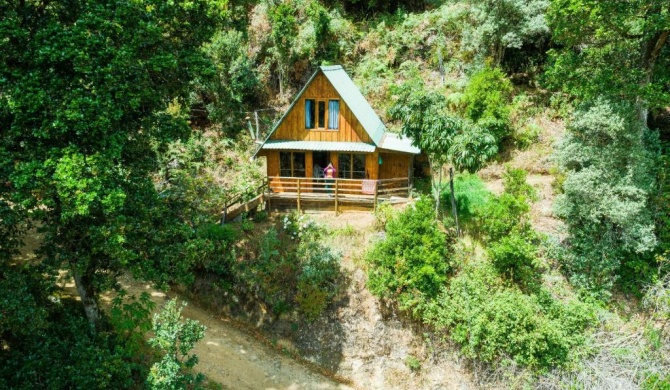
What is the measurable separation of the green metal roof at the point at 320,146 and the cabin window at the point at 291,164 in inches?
36.5

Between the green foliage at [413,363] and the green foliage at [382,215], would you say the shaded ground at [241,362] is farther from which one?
the green foliage at [382,215]

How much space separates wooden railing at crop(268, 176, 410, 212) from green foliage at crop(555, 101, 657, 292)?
7612 mm

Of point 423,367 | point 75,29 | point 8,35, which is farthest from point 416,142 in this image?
point 8,35

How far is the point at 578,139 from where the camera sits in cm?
1683

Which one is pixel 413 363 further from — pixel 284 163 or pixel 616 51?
pixel 616 51

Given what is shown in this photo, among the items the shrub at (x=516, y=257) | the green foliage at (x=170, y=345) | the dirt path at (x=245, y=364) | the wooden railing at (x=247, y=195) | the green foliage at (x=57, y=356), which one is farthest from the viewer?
the wooden railing at (x=247, y=195)

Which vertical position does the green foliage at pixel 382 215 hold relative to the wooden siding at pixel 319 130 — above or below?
below

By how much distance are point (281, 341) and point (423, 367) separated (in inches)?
239

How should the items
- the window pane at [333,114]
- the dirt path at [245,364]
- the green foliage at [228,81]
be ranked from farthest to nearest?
1. the green foliage at [228,81]
2. the window pane at [333,114]
3. the dirt path at [245,364]

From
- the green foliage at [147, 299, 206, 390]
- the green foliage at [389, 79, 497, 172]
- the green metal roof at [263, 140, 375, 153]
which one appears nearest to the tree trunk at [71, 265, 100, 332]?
the green foliage at [147, 299, 206, 390]

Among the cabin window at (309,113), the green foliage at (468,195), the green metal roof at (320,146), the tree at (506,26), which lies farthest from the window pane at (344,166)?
the tree at (506,26)

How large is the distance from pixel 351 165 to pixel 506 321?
1096 centimetres

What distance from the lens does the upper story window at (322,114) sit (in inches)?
840

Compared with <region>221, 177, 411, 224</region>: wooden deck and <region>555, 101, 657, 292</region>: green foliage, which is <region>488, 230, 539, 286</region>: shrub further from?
<region>221, 177, 411, 224</region>: wooden deck
